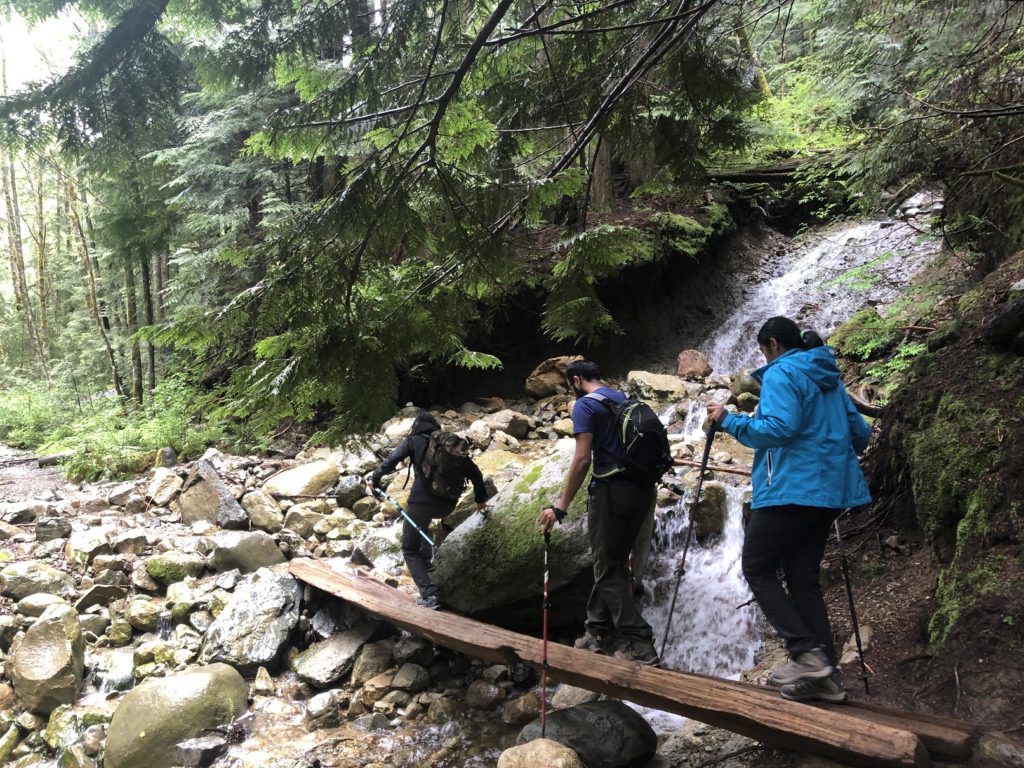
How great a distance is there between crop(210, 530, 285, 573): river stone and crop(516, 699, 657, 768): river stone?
4.70 metres

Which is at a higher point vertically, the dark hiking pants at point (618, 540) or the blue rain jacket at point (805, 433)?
the blue rain jacket at point (805, 433)

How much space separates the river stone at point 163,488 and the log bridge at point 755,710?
643cm

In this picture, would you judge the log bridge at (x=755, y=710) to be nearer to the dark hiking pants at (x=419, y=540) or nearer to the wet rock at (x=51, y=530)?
the dark hiking pants at (x=419, y=540)

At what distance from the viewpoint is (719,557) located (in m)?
6.42

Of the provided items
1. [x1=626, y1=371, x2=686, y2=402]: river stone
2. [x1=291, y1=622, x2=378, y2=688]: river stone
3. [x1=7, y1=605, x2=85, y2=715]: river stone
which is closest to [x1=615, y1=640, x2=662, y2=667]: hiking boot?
[x1=291, y1=622, x2=378, y2=688]: river stone

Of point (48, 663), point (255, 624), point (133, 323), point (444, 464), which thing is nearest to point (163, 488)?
point (48, 663)

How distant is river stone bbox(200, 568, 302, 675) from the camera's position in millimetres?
6062

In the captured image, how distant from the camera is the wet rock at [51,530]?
8.09 m

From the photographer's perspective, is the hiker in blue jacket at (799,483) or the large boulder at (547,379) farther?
the large boulder at (547,379)

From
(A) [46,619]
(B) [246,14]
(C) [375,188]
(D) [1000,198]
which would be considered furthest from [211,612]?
(D) [1000,198]

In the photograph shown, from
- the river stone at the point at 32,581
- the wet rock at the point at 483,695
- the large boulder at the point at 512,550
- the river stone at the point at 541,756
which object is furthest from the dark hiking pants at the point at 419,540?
the river stone at the point at 32,581

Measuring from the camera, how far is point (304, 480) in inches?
382

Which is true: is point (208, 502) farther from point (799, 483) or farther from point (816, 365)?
point (816, 365)

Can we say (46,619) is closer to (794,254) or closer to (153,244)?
(153,244)
